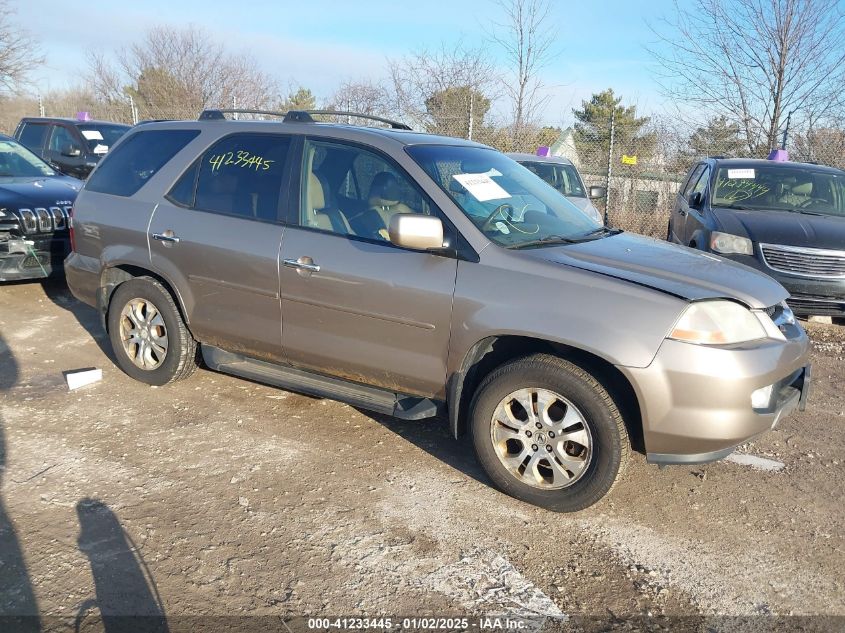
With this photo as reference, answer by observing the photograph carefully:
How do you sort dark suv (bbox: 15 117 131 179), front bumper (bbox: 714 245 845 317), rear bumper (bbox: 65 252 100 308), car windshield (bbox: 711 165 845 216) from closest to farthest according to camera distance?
rear bumper (bbox: 65 252 100 308)
front bumper (bbox: 714 245 845 317)
car windshield (bbox: 711 165 845 216)
dark suv (bbox: 15 117 131 179)

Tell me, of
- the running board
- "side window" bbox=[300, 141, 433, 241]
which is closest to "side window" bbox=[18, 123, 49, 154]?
the running board

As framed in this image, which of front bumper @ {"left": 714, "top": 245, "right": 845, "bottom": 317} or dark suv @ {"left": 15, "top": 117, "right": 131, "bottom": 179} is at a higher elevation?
dark suv @ {"left": 15, "top": 117, "right": 131, "bottom": 179}

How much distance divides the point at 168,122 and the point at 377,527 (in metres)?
3.34

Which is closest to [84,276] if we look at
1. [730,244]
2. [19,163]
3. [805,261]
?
[19,163]

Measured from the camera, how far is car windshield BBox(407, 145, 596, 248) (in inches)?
142

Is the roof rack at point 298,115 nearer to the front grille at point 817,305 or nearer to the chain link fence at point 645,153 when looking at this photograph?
the front grille at point 817,305

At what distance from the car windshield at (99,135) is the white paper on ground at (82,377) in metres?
7.41

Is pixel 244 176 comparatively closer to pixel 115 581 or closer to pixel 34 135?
pixel 115 581

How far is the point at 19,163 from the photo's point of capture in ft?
25.9

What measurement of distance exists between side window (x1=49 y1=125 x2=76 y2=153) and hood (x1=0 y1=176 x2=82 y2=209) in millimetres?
3850

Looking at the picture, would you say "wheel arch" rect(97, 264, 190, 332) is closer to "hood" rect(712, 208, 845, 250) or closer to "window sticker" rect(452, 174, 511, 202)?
"window sticker" rect(452, 174, 511, 202)

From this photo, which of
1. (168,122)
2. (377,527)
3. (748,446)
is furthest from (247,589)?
(168,122)

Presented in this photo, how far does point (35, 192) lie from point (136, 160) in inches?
119

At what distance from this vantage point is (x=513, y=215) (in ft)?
12.5
